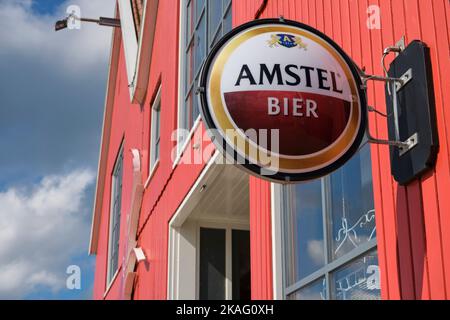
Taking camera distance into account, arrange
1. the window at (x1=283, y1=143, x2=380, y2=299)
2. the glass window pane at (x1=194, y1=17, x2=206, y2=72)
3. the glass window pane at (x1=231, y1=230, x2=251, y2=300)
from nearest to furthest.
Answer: the window at (x1=283, y1=143, x2=380, y2=299) < the glass window pane at (x1=194, y1=17, x2=206, y2=72) < the glass window pane at (x1=231, y1=230, x2=251, y2=300)

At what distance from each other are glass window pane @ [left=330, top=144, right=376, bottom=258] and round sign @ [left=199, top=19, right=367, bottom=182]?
815 mm

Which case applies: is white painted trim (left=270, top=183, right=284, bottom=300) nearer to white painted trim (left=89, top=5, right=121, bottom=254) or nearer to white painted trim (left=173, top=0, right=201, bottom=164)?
white painted trim (left=173, top=0, right=201, bottom=164)

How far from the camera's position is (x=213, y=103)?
3.43m

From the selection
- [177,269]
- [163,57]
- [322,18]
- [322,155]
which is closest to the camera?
[322,155]

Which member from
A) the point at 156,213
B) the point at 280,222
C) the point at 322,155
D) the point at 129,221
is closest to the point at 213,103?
the point at 322,155

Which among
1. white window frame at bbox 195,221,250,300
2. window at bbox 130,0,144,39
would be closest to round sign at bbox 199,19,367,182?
white window frame at bbox 195,221,250,300

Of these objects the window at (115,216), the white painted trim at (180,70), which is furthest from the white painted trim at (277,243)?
the window at (115,216)

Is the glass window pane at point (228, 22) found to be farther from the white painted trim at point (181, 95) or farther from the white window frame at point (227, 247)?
the white window frame at point (227, 247)

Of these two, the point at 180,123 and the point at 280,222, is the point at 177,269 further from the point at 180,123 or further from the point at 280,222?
the point at 280,222

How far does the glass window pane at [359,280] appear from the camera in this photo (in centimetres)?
406

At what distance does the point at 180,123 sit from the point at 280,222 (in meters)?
4.01

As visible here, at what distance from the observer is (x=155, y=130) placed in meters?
11.6

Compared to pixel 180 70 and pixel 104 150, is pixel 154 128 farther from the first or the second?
pixel 104 150

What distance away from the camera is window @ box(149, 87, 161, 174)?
37.3ft
